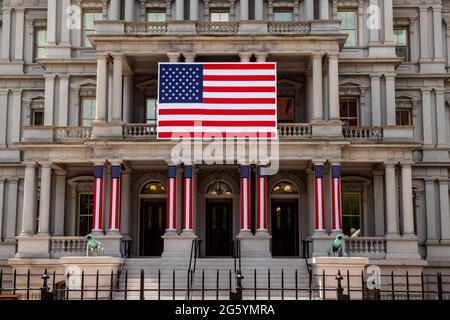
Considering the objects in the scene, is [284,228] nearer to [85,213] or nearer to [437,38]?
[85,213]

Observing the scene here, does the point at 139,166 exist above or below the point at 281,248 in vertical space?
above

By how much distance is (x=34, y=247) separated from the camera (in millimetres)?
30219

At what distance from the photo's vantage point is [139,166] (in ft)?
107

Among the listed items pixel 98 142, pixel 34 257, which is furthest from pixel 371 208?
pixel 34 257

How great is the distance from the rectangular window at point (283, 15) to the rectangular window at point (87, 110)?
9.73m

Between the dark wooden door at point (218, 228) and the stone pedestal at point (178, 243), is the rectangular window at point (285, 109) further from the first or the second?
the stone pedestal at point (178, 243)

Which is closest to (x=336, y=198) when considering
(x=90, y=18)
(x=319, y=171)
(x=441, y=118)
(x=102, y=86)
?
(x=319, y=171)

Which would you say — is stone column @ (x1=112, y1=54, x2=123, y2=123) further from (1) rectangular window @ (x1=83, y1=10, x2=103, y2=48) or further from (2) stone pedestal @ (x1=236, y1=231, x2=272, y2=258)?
(2) stone pedestal @ (x1=236, y1=231, x2=272, y2=258)

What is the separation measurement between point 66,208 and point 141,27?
912 centimetres

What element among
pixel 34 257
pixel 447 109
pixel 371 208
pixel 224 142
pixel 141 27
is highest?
pixel 141 27

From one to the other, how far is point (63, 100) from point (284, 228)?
1206 cm
